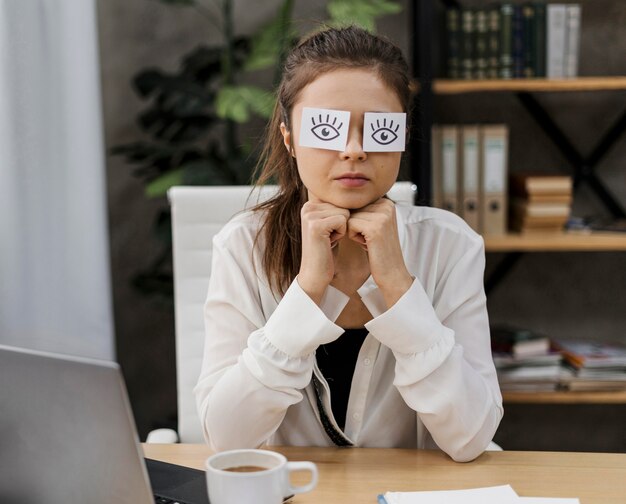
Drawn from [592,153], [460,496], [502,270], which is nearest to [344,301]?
[460,496]

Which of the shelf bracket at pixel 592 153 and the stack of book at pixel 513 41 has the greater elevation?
the stack of book at pixel 513 41

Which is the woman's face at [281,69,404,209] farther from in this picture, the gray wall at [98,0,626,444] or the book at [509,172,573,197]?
the gray wall at [98,0,626,444]

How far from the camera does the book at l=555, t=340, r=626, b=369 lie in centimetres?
239

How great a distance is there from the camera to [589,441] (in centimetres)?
278

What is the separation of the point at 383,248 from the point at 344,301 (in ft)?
0.34

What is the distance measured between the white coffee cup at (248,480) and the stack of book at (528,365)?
1.60 meters

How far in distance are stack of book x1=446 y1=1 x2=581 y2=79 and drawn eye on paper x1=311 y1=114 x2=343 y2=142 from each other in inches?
51.9

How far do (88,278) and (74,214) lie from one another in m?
0.16

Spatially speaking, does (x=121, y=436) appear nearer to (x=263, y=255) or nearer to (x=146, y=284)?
(x=263, y=255)

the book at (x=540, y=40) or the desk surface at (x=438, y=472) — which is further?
the book at (x=540, y=40)

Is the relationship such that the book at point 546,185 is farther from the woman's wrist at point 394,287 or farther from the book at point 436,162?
the woman's wrist at point 394,287

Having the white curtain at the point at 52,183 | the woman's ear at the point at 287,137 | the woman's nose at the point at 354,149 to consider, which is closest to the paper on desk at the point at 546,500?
the woman's nose at the point at 354,149

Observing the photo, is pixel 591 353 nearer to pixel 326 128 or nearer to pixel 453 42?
pixel 453 42

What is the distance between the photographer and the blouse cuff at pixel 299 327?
1.12 m
